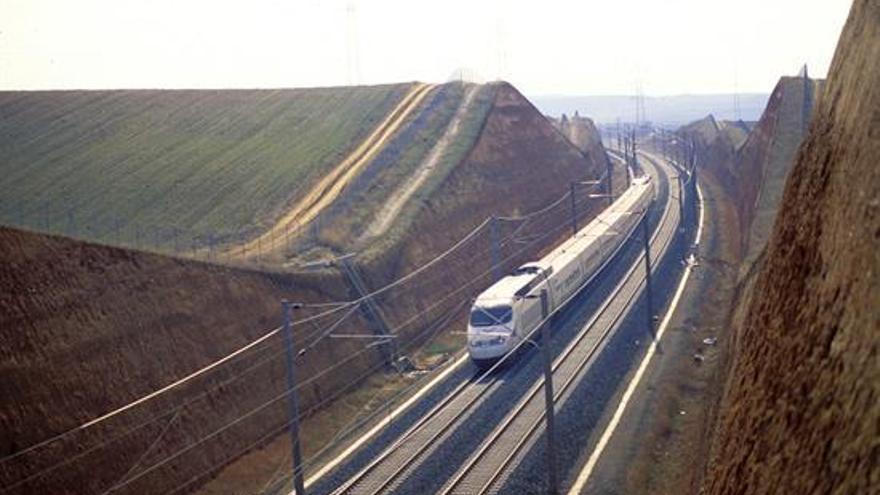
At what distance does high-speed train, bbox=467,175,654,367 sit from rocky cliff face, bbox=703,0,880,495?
36.3ft

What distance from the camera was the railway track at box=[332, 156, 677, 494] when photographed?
79.4 feet

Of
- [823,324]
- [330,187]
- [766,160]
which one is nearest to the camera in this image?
[823,324]

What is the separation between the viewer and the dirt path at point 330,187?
4662 cm

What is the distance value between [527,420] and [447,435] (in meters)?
2.75

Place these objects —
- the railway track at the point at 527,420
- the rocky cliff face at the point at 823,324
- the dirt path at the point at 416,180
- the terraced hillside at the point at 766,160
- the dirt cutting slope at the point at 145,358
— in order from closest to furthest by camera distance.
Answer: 1. the rocky cliff face at the point at 823,324
2. the dirt cutting slope at the point at 145,358
3. the railway track at the point at 527,420
4. the terraced hillside at the point at 766,160
5. the dirt path at the point at 416,180

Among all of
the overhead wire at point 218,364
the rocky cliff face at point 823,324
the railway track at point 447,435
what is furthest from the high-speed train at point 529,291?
the rocky cliff face at point 823,324

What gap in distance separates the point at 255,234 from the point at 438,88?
3563cm

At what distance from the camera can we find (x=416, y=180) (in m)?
56.8

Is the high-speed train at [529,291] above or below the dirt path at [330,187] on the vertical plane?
below

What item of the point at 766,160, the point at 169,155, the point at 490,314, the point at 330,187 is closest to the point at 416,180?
the point at 330,187

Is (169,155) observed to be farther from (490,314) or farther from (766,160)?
(766,160)

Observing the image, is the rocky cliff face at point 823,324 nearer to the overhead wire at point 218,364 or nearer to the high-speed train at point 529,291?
the overhead wire at point 218,364

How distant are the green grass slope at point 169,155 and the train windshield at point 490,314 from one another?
21.6 metres

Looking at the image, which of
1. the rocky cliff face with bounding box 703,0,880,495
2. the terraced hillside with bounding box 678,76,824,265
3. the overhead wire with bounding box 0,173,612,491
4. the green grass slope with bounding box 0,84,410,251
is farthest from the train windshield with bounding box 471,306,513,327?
the green grass slope with bounding box 0,84,410,251
